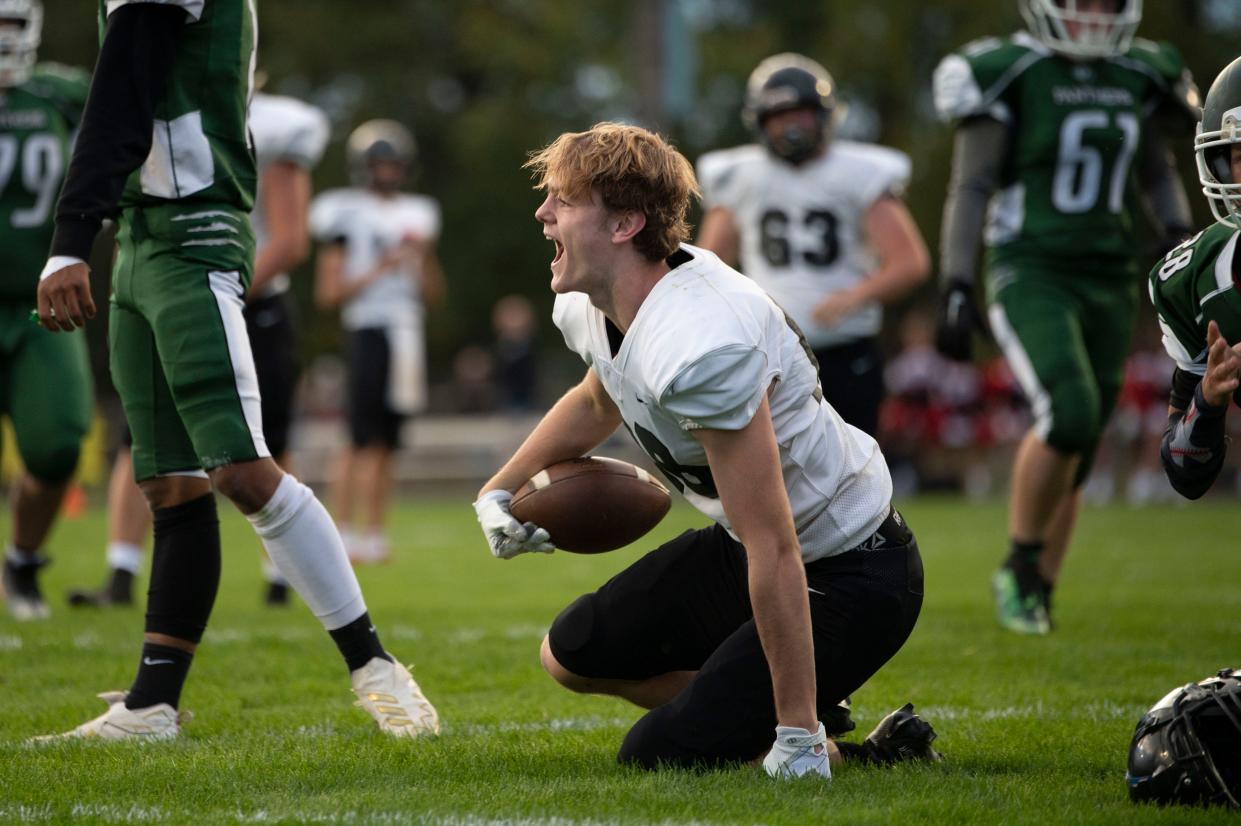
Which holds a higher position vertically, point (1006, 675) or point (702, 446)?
point (702, 446)

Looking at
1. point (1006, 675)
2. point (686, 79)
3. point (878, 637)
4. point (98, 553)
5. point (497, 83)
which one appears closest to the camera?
point (878, 637)

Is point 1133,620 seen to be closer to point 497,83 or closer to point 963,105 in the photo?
point 963,105

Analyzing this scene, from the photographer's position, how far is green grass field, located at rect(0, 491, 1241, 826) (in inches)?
106

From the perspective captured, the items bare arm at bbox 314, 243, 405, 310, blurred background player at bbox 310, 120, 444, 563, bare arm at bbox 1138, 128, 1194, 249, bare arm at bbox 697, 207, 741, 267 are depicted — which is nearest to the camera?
bare arm at bbox 1138, 128, 1194, 249

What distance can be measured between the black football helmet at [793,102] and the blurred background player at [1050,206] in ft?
1.27

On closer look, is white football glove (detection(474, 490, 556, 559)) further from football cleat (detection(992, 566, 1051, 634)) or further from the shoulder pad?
the shoulder pad

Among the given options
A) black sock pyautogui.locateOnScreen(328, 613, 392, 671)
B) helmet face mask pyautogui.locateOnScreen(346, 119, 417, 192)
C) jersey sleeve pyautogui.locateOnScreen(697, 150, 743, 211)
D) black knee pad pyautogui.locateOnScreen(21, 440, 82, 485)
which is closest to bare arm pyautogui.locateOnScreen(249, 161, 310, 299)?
black knee pad pyautogui.locateOnScreen(21, 440, 82, 485)

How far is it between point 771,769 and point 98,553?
22.4 feet

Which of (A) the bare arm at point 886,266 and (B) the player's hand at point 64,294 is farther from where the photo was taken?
(A) the bare arm at point 886,266

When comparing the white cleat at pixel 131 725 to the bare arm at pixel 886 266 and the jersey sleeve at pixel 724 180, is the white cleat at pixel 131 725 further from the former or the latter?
the jersey sleeve at pixel 724 180

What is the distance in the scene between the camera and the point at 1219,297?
2879mm

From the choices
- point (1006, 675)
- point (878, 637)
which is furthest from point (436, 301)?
point (878, 637)

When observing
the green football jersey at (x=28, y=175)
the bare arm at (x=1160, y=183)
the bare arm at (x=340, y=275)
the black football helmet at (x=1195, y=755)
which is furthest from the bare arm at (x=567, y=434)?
the bare arm at (x=340, y=275)

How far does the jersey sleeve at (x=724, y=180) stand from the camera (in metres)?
5.56
